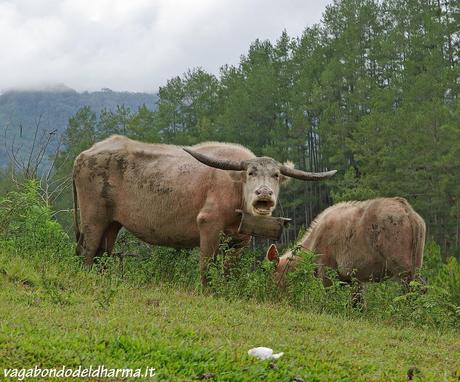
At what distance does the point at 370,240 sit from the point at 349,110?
34.4 metres

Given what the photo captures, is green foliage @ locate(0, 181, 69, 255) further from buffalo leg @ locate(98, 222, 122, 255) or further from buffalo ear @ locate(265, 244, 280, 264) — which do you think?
buffalo ear @ locate(265, 244, 280, 264)

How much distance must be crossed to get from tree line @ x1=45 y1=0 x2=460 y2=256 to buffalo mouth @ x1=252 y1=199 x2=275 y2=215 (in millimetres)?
24105

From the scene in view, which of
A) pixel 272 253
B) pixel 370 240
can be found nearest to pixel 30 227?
pixel 272 253

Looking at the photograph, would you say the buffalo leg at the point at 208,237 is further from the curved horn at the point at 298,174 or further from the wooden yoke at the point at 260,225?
the curved horn at the point at 298,174

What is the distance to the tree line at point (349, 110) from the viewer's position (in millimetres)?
33031

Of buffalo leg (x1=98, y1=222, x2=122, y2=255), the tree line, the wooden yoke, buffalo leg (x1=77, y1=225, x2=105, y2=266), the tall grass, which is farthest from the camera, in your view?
the tree line

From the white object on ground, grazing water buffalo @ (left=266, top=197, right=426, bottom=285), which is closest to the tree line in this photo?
grazing water buffalo @ (left=266, top=197, right=426, bottom=285)

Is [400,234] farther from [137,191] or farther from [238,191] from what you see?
[137,191]

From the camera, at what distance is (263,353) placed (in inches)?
183

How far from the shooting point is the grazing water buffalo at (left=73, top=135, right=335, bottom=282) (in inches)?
337

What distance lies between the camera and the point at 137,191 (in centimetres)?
948

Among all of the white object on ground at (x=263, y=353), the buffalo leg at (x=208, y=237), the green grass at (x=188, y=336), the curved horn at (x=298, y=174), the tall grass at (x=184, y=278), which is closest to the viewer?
the green grass at (x=188, y=336)

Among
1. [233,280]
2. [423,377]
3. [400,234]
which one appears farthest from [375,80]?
[423,377]

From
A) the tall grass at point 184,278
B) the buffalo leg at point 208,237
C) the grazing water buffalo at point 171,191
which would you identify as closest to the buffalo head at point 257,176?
the grazing water buffalo at point 171,191
